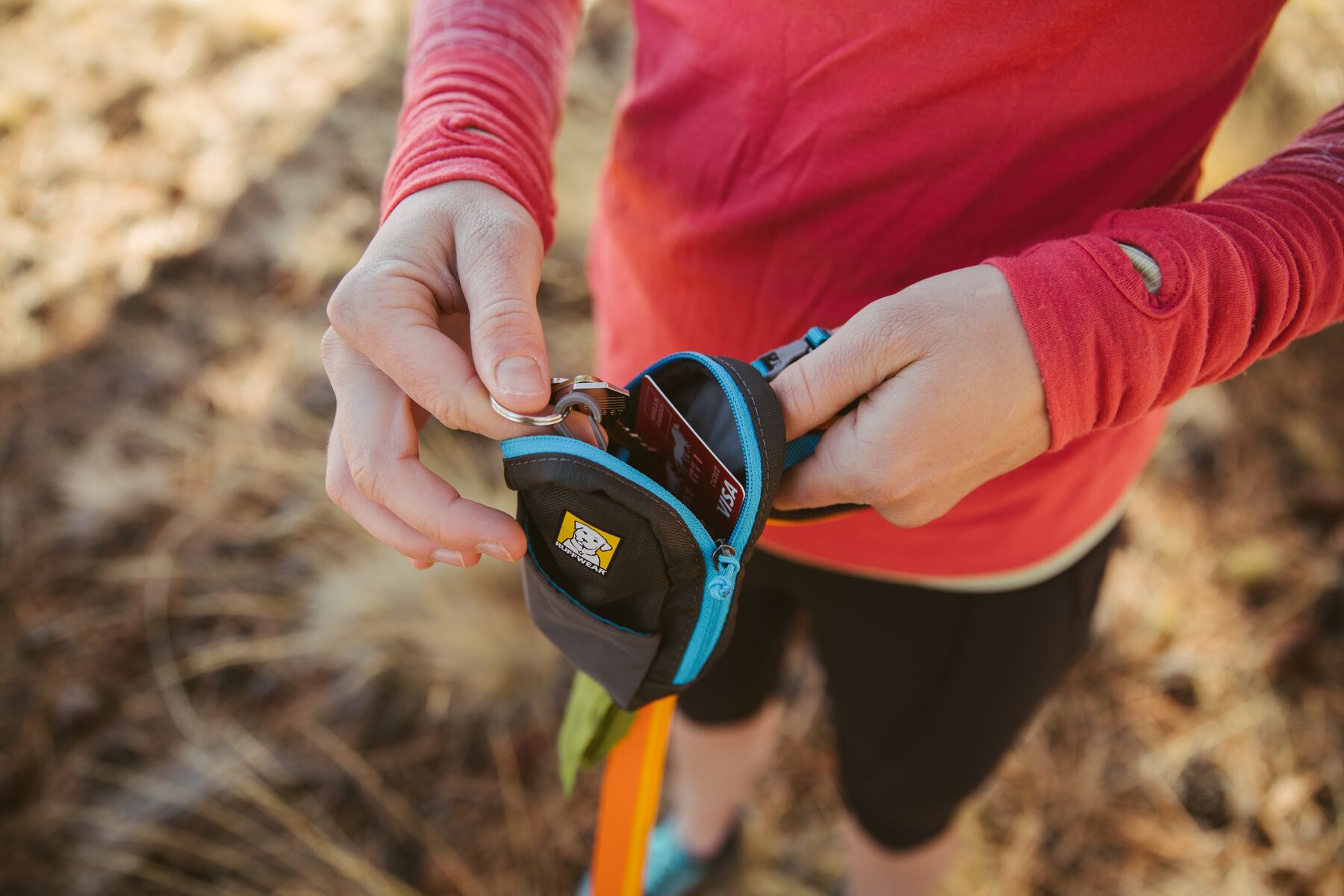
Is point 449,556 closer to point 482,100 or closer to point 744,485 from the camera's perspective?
point 744,485

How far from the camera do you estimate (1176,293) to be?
0.66 metres

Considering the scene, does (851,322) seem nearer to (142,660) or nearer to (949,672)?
(949,672)

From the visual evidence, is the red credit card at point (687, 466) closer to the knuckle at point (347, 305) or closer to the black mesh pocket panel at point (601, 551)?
the black mesh pocket panel at point (601, 551)

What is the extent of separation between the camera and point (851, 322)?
0.70 meters

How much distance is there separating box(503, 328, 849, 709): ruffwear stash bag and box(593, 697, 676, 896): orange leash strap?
14cm

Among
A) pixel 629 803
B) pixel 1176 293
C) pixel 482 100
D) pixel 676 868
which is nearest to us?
pixel 1176 293

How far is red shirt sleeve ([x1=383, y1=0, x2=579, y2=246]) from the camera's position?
84cm

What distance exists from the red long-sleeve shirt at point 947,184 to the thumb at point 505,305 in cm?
8

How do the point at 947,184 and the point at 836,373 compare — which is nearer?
the point at 836,373

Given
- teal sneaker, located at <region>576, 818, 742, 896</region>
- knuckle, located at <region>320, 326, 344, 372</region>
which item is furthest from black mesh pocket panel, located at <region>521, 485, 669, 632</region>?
teal sneaker, located at <region>576, 818, 742, 896</region>

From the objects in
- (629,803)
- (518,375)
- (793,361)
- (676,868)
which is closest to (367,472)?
(518,375)

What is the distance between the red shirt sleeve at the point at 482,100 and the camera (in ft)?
2.74

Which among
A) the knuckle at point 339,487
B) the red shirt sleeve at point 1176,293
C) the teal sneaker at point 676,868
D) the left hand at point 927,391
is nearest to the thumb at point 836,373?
the left hand at point 927,391

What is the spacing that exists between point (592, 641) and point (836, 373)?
14.5 inches
